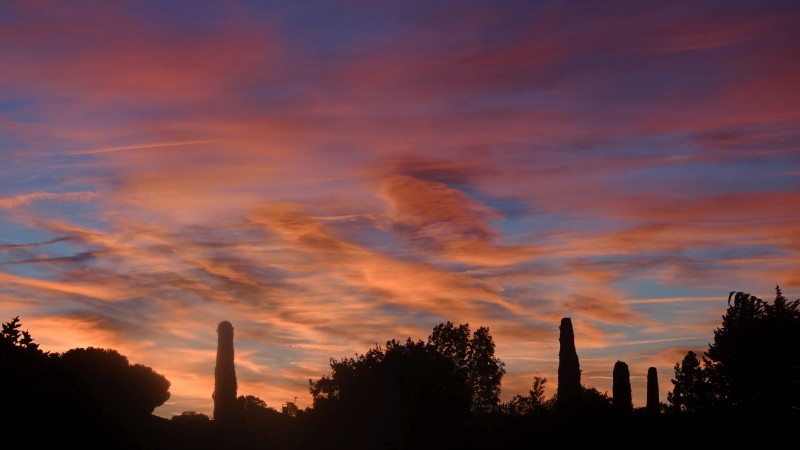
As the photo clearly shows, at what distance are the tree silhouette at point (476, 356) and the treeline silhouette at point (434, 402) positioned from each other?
0.12 m

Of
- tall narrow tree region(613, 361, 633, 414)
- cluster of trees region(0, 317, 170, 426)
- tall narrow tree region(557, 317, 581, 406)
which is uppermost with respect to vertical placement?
tall narrow tree region(557, 317, 581, 406)

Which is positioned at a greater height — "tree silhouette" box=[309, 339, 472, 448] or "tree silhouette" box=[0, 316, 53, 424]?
"tree silhouette" box=[309, 339, 472, 448]

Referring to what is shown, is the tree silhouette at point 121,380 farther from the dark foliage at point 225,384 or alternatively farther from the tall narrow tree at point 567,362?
the tall narrow tree at point 567,362

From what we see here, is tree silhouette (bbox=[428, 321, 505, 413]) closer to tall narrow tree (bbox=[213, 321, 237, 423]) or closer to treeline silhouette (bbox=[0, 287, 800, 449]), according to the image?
treeline silhouette (bbox=[0, 287, 800, 449])

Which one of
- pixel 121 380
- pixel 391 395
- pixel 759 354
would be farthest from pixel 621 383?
pixel 121 380

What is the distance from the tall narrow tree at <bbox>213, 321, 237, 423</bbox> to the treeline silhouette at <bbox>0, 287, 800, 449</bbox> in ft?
0.29

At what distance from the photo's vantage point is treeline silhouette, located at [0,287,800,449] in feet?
49.5

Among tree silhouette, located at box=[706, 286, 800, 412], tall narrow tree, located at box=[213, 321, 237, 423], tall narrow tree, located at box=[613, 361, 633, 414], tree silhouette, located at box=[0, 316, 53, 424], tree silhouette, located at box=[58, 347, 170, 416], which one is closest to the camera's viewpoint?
tree silhouette, located at box=[0, 316, 53, 424]

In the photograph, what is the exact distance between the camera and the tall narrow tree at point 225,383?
65375 millimetres

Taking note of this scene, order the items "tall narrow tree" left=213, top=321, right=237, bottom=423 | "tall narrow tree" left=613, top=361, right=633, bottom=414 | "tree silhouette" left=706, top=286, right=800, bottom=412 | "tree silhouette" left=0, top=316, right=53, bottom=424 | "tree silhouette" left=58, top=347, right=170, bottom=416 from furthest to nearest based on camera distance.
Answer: "tree silhouette" left=58, top=347, right=170, bottom=416 → "tall narrow tree" left=213, top=321, right=237, bottom=423 → "tree silhouette" left=706, top=286, right=800, bottom=412 → "tall narrow tree" left=613, top=361, right=633, bottom=414 → "tree silhouette" left=0, top=316, right=53, bottom=424

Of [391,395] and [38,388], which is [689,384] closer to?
[391,395]

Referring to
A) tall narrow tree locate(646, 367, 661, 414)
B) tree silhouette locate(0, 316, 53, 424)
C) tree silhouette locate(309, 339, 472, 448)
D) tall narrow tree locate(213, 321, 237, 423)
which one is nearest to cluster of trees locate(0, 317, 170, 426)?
tree silhouette locate(0, 316, 53, 424)

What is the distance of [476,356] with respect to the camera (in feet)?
273

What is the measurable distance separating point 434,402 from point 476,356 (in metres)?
24.6
